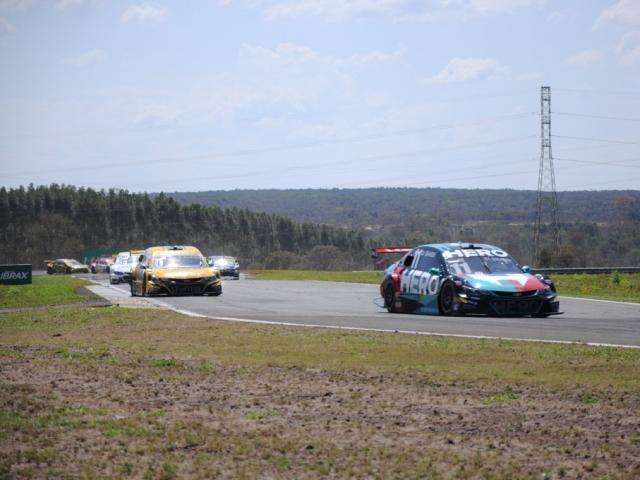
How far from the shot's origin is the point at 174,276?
96.9ft

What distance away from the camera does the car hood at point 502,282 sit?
1973cm

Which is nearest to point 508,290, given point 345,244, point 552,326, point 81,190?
point 552,326

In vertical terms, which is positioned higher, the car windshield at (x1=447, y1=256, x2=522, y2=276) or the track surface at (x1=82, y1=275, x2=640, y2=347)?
the car windshield at (x1=447, y1=256, x2=522, y2=276)

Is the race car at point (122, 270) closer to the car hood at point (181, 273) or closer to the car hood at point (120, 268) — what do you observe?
the car hood at point (120, 268)

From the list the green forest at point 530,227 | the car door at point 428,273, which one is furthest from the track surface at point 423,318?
the green forest at point 530,227

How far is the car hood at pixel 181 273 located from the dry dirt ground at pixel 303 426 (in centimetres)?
1844

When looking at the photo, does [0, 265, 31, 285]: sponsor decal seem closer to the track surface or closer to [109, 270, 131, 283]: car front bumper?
[109, 270, 131, 283]: car front bumper

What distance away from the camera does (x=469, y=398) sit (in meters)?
9.13

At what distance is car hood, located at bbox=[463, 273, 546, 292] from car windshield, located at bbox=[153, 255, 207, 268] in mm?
12432

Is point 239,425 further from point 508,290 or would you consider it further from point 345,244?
point 345,244

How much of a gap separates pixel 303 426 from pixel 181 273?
22156 mm

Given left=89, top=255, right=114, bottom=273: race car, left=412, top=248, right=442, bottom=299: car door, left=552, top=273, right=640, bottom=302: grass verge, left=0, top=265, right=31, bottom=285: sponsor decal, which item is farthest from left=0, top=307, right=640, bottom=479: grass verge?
left=89, top=255, right=114, bottom=273: race car

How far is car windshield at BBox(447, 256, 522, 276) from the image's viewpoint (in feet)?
67.1

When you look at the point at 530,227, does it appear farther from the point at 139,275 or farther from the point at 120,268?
the point at 139,275
